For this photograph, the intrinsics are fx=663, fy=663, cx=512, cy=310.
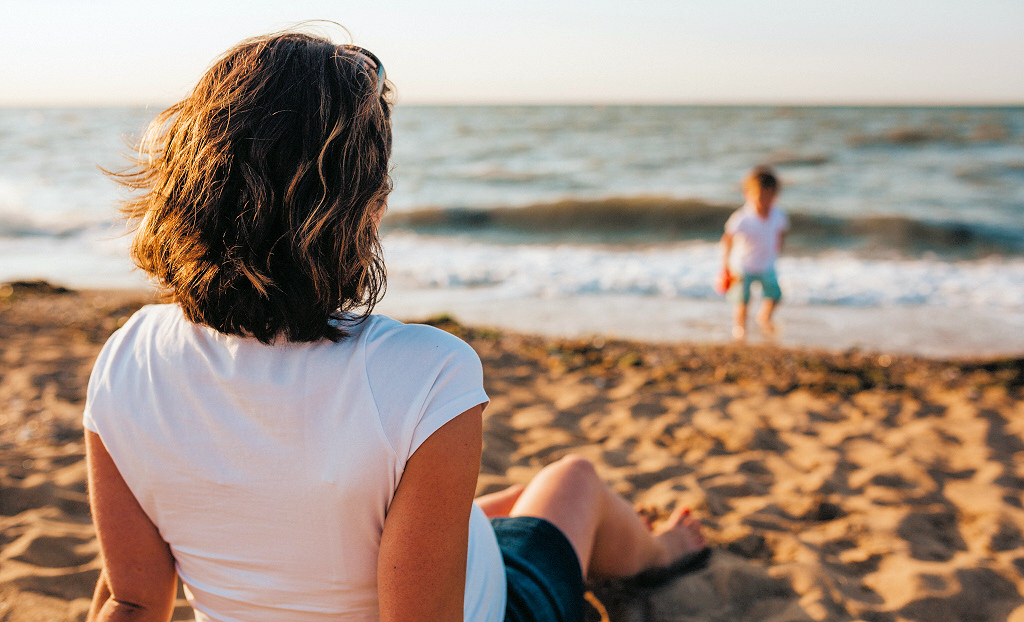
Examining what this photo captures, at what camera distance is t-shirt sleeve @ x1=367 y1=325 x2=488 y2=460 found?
0.92 m

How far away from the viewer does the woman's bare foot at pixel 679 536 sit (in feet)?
7.72

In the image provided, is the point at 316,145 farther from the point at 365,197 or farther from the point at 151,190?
the point at 151,190

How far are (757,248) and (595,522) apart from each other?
449 centimetres

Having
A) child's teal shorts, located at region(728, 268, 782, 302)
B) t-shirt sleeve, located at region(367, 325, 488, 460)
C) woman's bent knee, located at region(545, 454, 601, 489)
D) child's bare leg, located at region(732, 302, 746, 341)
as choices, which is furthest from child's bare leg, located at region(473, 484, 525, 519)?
child's teal shorts, located at region(728, 268, 782, 302)

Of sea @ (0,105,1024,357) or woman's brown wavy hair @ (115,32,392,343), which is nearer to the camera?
woman's brown wavy hair @ (115,32,392,343)

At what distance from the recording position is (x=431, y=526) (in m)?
0.97

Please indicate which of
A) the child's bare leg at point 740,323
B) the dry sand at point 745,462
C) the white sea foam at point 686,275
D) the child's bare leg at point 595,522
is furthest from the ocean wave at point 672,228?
the child's bare leg at point 595,522

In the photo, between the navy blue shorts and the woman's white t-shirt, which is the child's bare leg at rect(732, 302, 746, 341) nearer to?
the navy blue shorts

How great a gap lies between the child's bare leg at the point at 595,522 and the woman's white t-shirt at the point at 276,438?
0.76m

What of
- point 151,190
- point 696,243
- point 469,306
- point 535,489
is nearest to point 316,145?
point 151,190

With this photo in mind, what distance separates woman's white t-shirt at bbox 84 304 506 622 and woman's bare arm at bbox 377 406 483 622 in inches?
1.0

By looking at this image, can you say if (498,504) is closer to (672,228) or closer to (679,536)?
(679,536)

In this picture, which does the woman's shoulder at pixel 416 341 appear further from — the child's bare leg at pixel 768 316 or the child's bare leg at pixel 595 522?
the child's bare leg at pixel 768 316

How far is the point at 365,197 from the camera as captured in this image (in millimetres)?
961
